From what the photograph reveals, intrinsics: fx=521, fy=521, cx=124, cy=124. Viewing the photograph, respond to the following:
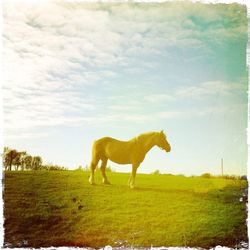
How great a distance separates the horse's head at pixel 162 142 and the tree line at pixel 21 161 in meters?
1.04

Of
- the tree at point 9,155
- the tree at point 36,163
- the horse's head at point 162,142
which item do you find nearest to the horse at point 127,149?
the horse's head at point 162,142

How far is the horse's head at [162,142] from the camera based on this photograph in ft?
18.1

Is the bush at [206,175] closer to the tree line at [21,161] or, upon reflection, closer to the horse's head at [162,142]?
the horse's head at [162,142]

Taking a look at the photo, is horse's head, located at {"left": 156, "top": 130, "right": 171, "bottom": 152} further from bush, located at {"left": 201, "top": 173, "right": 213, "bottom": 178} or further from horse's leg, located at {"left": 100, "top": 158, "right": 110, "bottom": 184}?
horse's leg, located at {"left": 100, "top": 158, "right": 110, "bottom": 184}

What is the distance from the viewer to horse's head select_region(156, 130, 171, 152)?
5508 mm

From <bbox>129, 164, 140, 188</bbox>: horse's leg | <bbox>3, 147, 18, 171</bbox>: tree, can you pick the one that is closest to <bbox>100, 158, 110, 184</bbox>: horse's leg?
<bbox>129, 164, 140, 188</bbox>: horse's leg

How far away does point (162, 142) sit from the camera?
552cm

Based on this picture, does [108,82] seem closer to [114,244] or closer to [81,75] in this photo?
[81,75]

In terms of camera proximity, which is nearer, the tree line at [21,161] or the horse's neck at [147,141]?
the tree line at [21,161]

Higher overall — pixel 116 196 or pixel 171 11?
pixel 171 11

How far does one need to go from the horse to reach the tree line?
15.8 inches

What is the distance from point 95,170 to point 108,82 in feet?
3.09

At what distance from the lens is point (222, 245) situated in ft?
17.3

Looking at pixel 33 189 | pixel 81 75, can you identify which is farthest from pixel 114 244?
pixel 81 75
